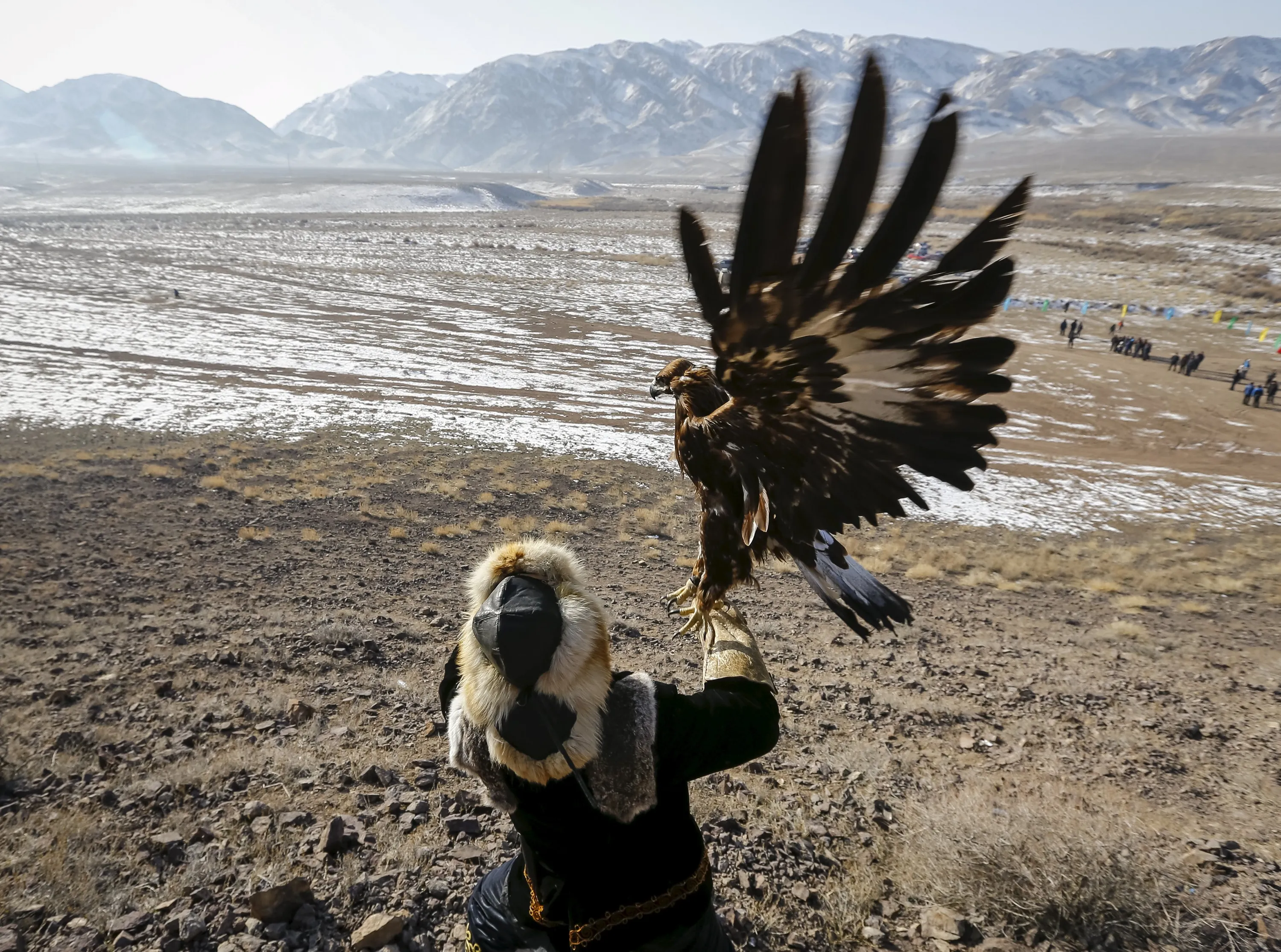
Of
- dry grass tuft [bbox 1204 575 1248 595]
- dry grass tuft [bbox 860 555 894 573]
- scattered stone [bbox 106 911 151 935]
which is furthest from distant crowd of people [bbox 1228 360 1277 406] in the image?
scattered stone [bbox 106 911 151 935]

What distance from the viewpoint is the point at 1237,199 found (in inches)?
3455

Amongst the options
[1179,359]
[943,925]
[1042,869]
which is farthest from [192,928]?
[1179,359]

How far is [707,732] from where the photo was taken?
1804 mm

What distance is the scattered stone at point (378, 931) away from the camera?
3.31 m

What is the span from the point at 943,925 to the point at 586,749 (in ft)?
9.52

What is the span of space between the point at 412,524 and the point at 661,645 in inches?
244

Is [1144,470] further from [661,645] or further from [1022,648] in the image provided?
[661,645]

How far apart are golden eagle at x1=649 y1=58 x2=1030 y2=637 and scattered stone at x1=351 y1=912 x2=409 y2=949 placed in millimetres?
2357

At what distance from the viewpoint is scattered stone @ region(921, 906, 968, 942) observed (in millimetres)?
3393

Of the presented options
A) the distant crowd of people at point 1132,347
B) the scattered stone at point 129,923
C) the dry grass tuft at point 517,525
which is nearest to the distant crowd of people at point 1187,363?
the distant crowd of people at point 1132,347

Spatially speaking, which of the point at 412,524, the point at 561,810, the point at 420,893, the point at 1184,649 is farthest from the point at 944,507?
the point at 561,810

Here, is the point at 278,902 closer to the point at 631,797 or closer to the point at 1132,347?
the point at 631,797

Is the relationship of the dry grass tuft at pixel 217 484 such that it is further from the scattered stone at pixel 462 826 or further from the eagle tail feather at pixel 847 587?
the eagle tail feather at pixel 847 587

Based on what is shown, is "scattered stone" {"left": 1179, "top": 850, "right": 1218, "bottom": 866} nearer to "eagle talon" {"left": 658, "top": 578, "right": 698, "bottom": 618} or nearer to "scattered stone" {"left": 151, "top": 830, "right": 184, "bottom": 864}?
"eagle talon" {"left": 658, "top": 578, "right": 698, "bottom": 618}
